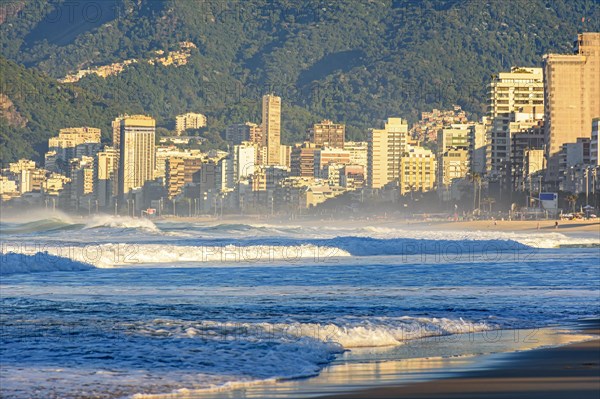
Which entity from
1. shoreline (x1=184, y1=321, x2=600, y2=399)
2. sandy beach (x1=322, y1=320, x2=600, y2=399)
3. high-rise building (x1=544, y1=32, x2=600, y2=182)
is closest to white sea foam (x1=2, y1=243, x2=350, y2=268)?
shoreline (x1=184, y1=321, x2=600, y2=399)

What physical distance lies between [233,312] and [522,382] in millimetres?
9678

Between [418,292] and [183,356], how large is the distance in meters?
12.9

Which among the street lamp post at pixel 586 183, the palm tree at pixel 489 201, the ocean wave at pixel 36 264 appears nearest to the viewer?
the ocean wave at pixel 36 264

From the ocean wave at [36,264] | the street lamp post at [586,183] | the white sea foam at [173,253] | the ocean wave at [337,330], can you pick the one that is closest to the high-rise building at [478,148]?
the street lamp post at [586,183]

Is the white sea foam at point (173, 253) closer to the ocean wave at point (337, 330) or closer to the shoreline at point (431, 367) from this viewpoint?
the ocean wave at point (337, 330)

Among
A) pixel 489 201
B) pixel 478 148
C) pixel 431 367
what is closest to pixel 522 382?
pixel 431 367

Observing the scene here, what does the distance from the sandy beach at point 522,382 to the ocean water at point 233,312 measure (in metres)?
1.75

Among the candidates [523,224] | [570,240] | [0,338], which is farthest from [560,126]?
[0,338]

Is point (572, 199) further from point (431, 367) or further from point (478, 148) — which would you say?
point (431, 367)

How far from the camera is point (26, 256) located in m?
42.1

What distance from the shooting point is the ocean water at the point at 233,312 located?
1748 cm

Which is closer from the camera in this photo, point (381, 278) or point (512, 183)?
point (381, 278)

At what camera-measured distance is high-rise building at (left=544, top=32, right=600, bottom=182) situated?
164m

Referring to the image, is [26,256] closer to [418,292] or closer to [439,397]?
[418,292]
